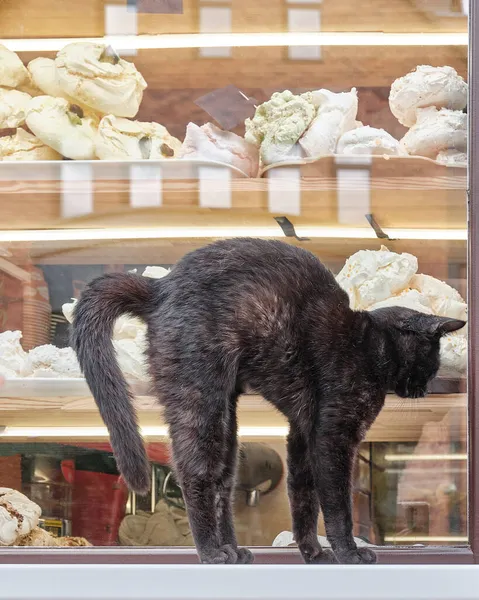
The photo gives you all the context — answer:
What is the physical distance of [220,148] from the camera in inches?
62.1

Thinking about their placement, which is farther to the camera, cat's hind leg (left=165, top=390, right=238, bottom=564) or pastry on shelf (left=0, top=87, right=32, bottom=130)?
pastry on shelf (left=0, top=87, right=32, bottom=130)

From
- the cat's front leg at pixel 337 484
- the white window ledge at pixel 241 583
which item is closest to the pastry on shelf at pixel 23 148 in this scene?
the cat's front leg at pixel 337 484

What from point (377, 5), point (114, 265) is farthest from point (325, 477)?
point (377, 5)

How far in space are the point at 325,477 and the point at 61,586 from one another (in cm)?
61

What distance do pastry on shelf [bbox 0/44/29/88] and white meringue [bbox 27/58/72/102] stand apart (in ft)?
0.06

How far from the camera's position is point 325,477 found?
1088mm

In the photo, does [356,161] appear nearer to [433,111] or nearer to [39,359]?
[433,111]

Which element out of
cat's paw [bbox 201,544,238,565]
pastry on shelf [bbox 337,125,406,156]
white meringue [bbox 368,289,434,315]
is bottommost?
cat's paw [bbox 201,544,238,565]

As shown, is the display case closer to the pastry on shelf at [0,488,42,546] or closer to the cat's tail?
the pastry on shelf at [0,488,42,546]

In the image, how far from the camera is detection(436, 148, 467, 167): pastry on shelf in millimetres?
1488

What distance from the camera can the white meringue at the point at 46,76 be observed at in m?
1.59

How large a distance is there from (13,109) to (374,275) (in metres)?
0.81

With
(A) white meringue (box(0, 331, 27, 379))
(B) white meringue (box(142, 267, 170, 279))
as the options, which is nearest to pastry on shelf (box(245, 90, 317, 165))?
(B) white meringue (box(142, 267, 170, 279))

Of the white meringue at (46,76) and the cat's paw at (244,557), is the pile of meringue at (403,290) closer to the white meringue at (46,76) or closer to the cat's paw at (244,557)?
the cat's paw at (244,557)
